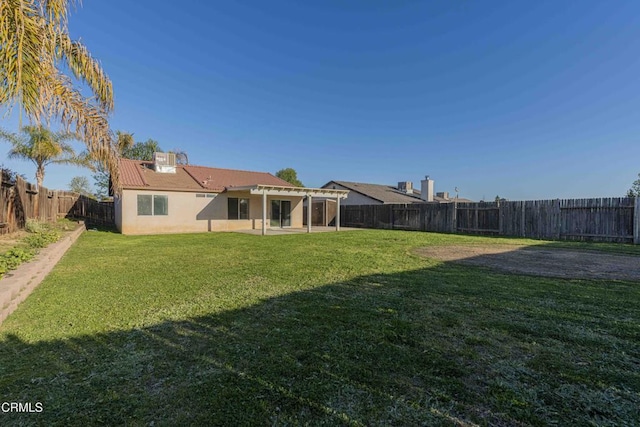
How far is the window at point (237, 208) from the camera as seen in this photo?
60.7ft

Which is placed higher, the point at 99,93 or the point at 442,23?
the point at 442,23

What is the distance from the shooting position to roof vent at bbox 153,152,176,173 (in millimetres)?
18109

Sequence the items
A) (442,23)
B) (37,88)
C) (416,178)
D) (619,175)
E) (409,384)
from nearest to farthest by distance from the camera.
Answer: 1. (409,384)
2. (37,88)
3. (442,23)
4. (619,175)
5. (416,178)

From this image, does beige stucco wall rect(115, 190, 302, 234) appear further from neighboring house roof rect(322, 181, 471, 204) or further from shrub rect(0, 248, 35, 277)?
shrub rect(0, 248, 35, 277)

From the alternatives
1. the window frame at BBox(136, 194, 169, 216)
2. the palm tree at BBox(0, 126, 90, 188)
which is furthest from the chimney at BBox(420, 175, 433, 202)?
the palm tree at BBox(0, 126, 90, 188)

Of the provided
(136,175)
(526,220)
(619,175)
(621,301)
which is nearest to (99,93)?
(621,301)

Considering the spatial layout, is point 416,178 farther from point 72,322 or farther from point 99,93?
point 72,322

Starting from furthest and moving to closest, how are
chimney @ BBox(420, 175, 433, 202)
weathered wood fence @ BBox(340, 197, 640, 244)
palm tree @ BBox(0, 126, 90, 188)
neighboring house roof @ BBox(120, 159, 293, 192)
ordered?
1. chimney @ BBox(420, 175, 433, 202)
2. palm tree @ BBox(0, 126, 90, 188)
3. neighboring house roof @ BBox(120, 159, 293, 192)
4. weathered wood fence @ BBox(340, 197, 640, 244)

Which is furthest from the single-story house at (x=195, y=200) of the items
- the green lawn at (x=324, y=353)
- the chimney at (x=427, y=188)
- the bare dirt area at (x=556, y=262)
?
the green lawn at (x=324, y=353)

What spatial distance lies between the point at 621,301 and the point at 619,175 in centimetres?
2395

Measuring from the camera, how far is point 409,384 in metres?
2.31

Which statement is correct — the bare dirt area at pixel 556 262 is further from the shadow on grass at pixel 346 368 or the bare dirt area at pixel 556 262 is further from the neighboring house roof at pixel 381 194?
the neighboring house roof at pixel 381 194

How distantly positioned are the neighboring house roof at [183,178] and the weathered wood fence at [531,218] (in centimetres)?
933

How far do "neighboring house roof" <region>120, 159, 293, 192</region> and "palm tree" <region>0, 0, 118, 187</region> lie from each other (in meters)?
9.38
